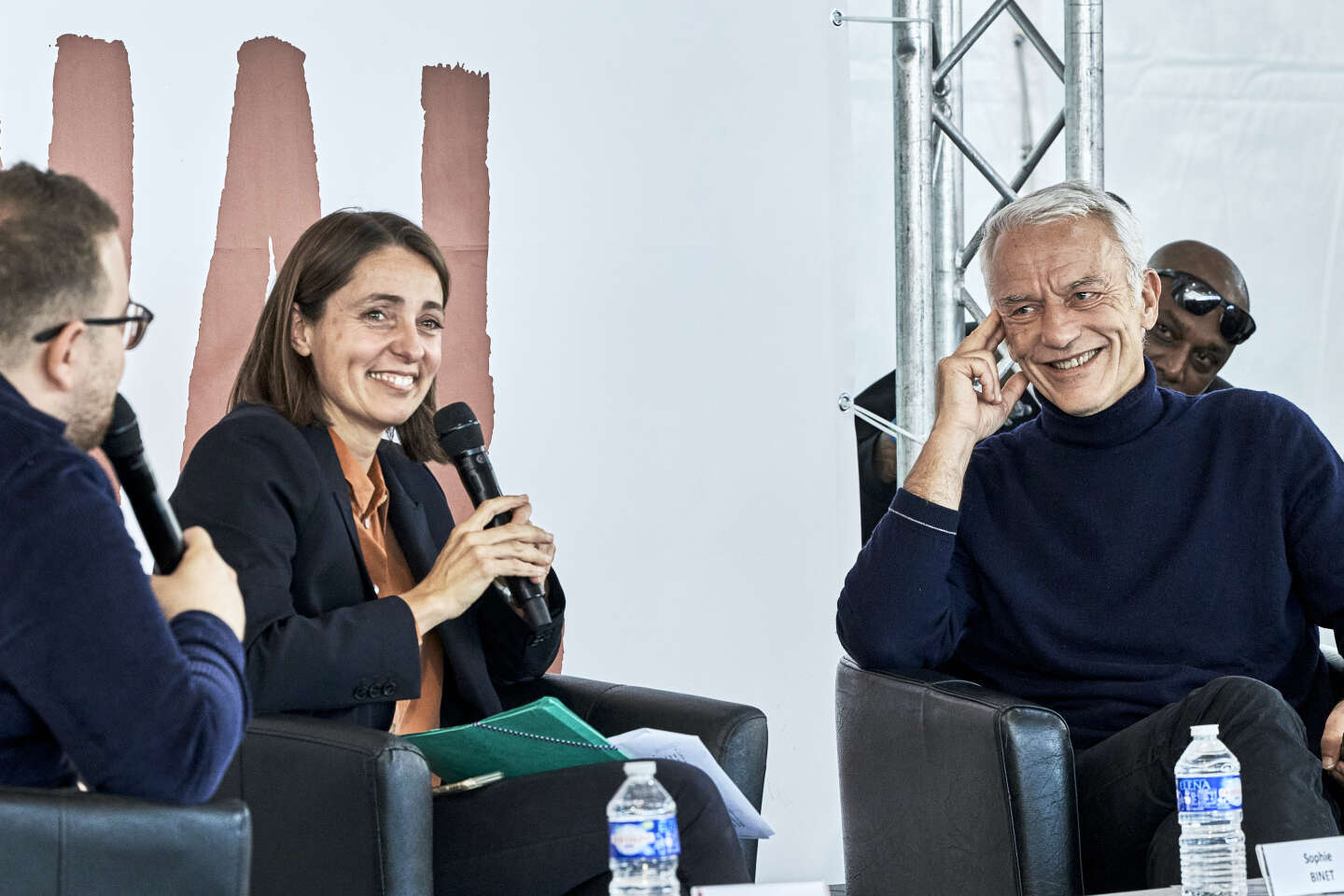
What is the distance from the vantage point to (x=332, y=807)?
1734 millimetres

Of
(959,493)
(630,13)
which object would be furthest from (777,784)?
(630,13)

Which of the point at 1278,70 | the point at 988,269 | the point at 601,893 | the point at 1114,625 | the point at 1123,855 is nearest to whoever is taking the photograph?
the point at 601,893

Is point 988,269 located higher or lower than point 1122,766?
higher

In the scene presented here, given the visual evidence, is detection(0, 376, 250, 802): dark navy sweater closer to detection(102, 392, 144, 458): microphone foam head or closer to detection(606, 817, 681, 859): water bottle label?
detection(102, 392, 144, 458): microphone foam head

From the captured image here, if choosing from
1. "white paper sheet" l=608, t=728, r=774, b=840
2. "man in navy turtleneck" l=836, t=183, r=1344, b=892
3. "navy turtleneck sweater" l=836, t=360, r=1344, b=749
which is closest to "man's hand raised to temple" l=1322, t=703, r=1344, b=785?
"man in navy turtleneck" l=836, t=183, r=1344, b=892

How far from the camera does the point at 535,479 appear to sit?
3.02m

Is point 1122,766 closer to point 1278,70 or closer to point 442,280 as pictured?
point 442,280

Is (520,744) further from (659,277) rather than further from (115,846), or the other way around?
(659,277)

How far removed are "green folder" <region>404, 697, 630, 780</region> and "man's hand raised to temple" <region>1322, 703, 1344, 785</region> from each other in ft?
3.18

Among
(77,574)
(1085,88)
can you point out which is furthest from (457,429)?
(1085,88)

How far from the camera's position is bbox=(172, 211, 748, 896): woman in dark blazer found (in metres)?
1.85

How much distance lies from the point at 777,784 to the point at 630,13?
5.52 ft

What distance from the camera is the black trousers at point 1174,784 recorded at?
178 centimetres

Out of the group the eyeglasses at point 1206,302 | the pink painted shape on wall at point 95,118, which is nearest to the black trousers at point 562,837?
the pink painted shape on wall at point 95,118
